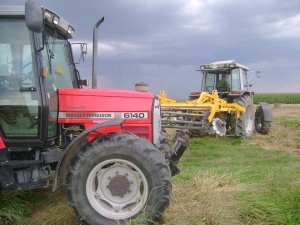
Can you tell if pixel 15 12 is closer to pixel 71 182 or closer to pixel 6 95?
pixel 6 95

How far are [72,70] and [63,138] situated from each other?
98 cm

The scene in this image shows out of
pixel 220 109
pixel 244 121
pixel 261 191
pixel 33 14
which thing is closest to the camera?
pixel 33 14

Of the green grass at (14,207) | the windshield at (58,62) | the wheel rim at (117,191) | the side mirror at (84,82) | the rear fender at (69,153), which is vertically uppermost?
the windshield at (58,62)

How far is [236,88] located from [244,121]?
6.09ft

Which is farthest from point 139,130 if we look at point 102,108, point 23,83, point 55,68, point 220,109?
point 220,109

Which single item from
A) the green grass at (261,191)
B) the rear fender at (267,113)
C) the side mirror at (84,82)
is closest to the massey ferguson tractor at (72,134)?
the side mirror at (84,82)

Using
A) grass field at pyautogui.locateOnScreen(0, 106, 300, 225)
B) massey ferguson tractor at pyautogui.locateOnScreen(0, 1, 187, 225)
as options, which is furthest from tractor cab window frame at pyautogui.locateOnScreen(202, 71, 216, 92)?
massey ferguson tractor at pyautogui.locateOnScreen(0, 1, 187, 225)

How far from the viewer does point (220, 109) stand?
11.9 meters

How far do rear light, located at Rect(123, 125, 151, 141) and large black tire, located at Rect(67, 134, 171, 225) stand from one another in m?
0.39

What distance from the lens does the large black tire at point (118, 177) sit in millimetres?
4301

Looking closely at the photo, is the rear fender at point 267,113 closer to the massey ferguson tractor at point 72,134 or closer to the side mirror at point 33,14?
the massey ferguson tractor at point 72,134

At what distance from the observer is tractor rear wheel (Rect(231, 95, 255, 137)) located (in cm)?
1238

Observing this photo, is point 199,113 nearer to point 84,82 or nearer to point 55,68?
point 84,82

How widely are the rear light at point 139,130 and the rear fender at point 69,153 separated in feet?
0.94
